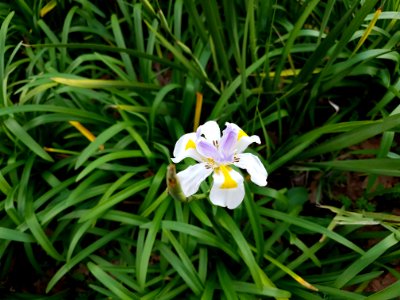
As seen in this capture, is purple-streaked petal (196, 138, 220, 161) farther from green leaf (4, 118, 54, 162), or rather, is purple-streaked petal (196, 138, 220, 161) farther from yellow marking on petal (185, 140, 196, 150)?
green leaf (4, 118, 54, 162)

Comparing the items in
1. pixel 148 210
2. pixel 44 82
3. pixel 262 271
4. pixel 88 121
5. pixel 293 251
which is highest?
pixel 44 82

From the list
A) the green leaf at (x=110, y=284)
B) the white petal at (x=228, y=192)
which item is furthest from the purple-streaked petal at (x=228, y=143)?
the green leaf at (x=110, y=284)

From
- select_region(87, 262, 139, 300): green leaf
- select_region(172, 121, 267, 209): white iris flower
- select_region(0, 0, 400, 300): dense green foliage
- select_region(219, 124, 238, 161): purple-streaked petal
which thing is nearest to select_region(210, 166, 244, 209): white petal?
select_region(172, 121, 267, 209): white iris flower

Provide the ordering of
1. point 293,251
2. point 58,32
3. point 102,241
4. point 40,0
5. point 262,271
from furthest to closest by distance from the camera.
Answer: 1. point 58,32
2. point 40,0
3. point 293,251
4. point 102,241
5. point 262,271

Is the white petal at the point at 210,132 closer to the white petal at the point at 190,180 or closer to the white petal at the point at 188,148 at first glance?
the white petal at the point at 188,148

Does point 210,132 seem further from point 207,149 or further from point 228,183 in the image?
point 228,183

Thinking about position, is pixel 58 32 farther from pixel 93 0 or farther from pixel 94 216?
pixel 94 216

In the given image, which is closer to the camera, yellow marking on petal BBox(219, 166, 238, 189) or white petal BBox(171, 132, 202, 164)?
yellow marking on petal BBox(219, 166, 238, 189)

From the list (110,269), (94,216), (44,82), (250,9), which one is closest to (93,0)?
(44,82)
